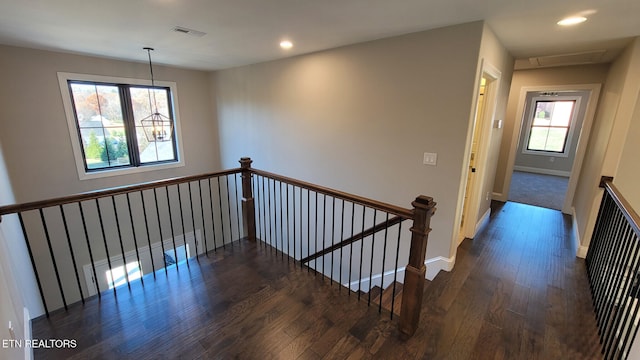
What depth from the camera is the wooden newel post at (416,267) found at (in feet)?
5.85

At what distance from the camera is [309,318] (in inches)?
85.0

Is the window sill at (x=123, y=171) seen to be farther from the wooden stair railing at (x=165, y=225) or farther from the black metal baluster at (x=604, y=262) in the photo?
the black metal baluster at (x=604, y=262)

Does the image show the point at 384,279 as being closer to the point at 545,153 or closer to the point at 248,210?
the point at 248,210

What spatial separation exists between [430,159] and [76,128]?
505cm

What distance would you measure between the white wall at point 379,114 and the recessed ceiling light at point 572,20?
0.69m

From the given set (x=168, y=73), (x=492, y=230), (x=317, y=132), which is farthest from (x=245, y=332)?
(x=168, y=73)

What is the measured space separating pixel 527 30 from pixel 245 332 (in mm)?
3642

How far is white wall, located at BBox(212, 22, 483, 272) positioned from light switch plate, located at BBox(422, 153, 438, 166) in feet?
0.14

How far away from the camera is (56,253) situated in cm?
407

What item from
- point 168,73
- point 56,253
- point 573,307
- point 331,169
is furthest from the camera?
point 168,73

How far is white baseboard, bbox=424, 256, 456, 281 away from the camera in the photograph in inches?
114

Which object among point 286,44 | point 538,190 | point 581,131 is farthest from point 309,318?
point 538,190

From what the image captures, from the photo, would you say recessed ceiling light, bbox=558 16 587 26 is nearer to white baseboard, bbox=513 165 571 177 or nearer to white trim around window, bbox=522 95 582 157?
white trim around window, bbox=522 95 582 157

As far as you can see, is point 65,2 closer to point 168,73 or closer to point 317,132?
point 317,132
